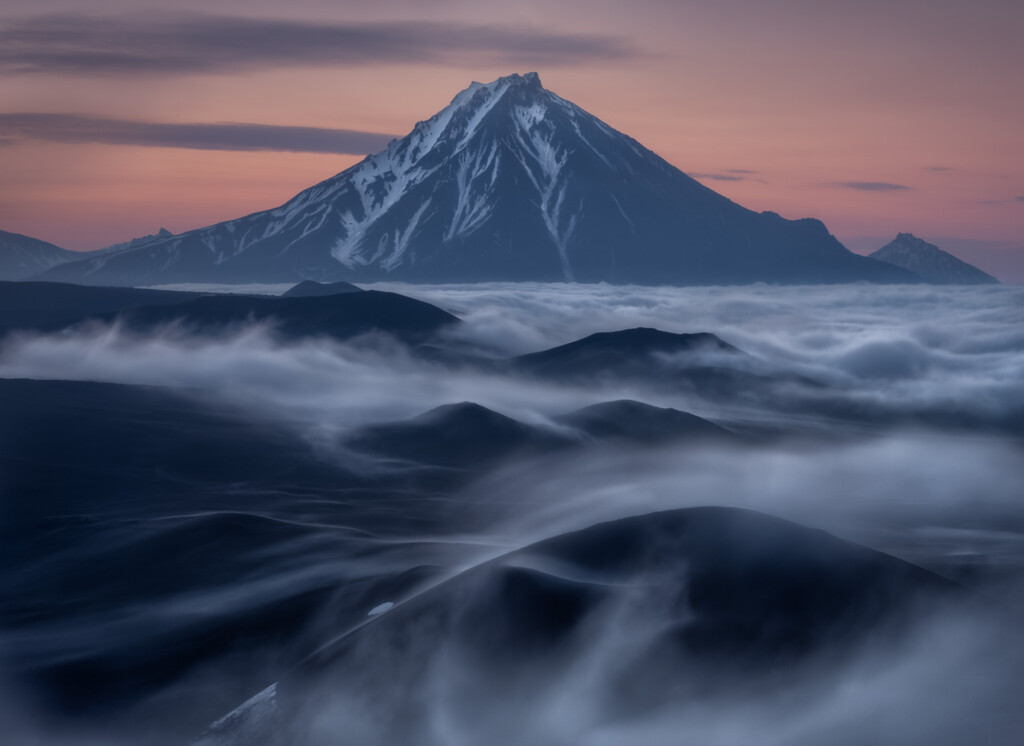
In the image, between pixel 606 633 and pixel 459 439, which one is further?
pixel 459 439

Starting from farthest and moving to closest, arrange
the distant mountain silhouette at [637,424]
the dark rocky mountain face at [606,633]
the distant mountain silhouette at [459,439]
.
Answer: the distant mountain silhouette at [637,424] → the distant mountain silhouette at [459,439] → the dark rocky mountain face at [606,633]

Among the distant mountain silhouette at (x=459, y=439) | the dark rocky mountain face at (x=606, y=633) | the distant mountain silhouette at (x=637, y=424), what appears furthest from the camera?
the distant mountain silhouette at (x=637, y=424)

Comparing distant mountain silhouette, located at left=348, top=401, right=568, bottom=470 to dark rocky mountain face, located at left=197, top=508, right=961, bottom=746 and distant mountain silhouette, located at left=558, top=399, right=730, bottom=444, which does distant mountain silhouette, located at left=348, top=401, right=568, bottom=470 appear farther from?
dark rocky mountain face, located at left=197, top=508, right=961, bottom=746

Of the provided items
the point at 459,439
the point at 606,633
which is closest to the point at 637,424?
the point at 459,439

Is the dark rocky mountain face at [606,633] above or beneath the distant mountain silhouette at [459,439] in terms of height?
above

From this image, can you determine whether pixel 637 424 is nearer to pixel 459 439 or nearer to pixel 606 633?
pixel 459 439

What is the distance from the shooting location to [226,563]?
283ft

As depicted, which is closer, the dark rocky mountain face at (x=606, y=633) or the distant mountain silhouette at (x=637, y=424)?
the dark rocky mountain face at (x=606, y=633)

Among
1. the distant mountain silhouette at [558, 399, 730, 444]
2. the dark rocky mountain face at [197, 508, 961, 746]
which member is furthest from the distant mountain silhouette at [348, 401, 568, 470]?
the dark rocky mountain face at [197, 508, 961, 746]

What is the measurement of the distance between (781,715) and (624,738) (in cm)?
631

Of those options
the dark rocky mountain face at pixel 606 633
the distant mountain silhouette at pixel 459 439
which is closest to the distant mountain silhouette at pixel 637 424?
the distant mountain silhouette at pixel 459 439

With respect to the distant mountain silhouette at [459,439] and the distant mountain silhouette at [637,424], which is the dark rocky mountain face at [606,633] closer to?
the distant mountain silhouette at [459,439]

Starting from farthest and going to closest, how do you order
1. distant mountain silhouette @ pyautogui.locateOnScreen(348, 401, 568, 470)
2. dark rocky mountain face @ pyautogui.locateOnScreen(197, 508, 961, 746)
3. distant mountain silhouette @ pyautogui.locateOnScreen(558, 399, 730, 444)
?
distant mountain silhouette @ pyautogui.locateOnScreen(558, 399, 730, 444) → distant mountain silhouette @ pyautogui.locateOnScreen(348, 401, 568, 470) → dark rocky mountain face @ pyautogui.locateOnScreen(197, 508, 961, 746)

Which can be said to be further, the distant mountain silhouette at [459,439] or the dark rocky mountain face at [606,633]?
the distant mountain silhouette at [459,439]
